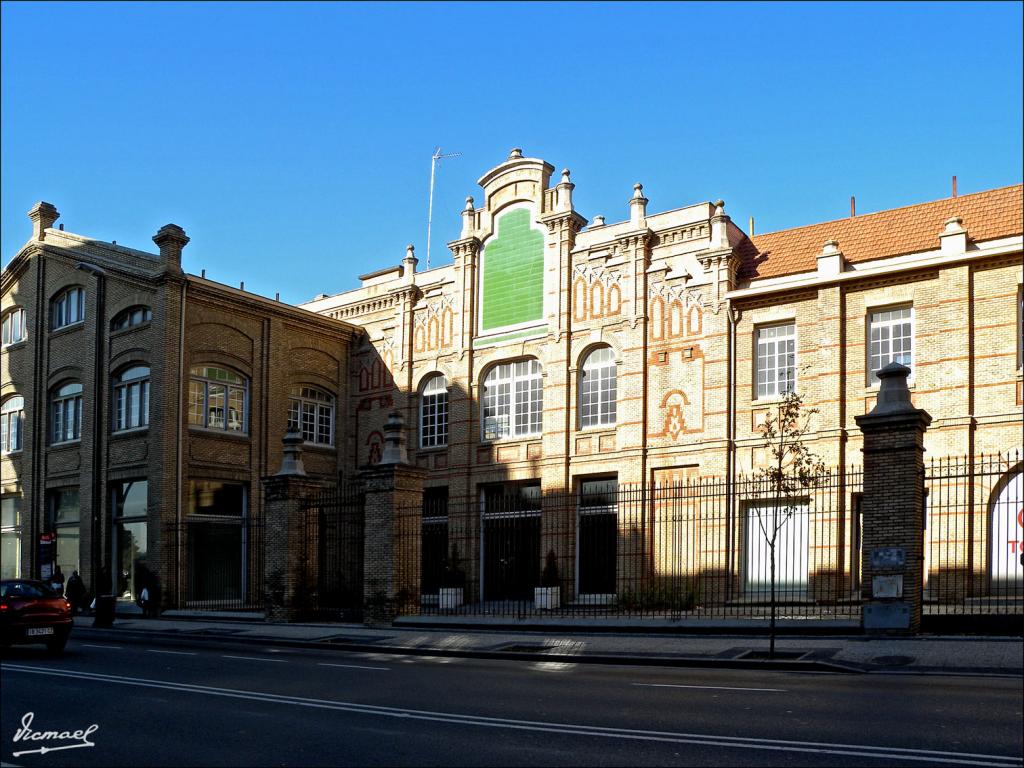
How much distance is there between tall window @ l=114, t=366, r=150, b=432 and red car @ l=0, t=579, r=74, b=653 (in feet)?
41.3

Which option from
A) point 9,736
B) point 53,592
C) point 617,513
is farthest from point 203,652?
point 617,513

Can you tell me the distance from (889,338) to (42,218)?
2878 centimetres

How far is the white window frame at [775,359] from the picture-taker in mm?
26984

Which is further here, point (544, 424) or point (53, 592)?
point (544, 424)

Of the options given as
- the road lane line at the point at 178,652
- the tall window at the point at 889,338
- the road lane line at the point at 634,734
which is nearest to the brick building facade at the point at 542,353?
the tall window at the point at 889,338

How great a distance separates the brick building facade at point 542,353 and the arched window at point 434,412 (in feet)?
0.24

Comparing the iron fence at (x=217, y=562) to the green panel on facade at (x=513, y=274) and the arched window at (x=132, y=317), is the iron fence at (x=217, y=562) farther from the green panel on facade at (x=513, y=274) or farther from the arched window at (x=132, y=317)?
the green panel on facade at (x=513, y=274)

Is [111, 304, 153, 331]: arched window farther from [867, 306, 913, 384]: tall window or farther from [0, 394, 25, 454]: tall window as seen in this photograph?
[867, 306, 913, 384]: tall window

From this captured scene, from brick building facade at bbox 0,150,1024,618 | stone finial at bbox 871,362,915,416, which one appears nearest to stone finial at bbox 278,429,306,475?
brick building facade at bbox 0,150,1024,618

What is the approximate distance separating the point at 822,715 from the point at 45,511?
31224 millimetres

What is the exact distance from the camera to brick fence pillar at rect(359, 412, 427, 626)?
24562mm

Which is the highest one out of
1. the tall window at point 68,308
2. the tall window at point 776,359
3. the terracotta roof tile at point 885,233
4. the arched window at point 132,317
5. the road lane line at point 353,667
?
the terracotta roof tile at point 885,233

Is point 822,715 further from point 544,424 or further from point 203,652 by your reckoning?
point 544,424

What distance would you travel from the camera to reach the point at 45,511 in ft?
115
